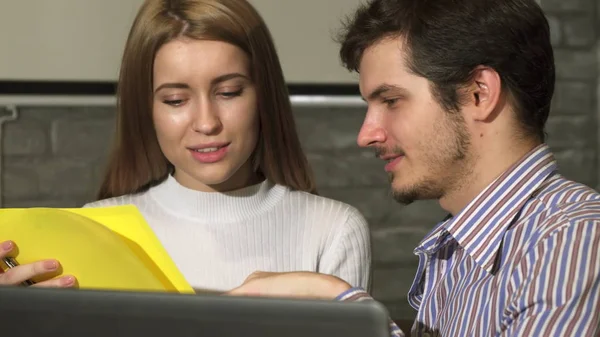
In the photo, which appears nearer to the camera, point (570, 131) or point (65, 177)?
point (65, 177)

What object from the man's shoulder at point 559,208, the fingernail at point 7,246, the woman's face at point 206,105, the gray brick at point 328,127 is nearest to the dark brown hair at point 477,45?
the man's shoulder at point 559,208

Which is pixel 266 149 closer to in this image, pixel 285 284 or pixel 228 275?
pixel 228 275

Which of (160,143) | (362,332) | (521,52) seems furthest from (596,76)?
(362,332)

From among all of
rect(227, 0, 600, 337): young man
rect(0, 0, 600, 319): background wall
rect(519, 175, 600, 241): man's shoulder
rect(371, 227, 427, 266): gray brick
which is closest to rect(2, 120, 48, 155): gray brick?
rect(0, 0, 600, 319): background wall

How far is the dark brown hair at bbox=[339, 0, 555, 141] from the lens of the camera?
93cm

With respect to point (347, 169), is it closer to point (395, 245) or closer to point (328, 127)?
point (328, 127)

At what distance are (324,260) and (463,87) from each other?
0.32 metres

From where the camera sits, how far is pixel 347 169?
184 centimetres

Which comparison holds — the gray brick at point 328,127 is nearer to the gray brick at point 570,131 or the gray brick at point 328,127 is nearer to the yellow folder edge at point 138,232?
the gray brick at point 570,131

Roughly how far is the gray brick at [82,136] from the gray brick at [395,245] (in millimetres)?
649

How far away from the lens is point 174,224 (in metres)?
1.18

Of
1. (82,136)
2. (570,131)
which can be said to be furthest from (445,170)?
(570,131)

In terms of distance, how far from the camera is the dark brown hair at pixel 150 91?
111 cm

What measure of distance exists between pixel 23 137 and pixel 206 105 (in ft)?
2.51
